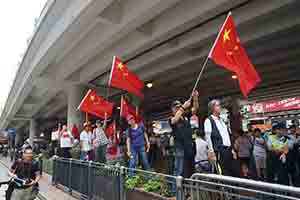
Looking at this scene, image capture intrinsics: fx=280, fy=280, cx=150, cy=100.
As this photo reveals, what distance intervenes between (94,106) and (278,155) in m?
6.33

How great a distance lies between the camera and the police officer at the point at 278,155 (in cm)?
760

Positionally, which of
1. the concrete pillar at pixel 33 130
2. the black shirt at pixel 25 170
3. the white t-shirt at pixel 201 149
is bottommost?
the black shirt at pixel 25 170

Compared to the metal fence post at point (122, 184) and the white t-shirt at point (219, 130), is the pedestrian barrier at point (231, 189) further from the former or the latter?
the metal fence post at point (122, 184)

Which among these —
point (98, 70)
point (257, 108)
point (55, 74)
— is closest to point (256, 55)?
point (98, 70)

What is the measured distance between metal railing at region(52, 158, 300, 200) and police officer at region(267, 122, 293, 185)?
4015mm

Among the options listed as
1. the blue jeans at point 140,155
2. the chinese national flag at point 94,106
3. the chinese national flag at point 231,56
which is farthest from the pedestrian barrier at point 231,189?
the chinese national flag at point 94,106

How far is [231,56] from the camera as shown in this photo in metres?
5.28

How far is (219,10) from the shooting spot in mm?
7992

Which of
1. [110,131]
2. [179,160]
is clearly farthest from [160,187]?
[110,131]

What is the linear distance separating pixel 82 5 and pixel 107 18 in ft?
2.82

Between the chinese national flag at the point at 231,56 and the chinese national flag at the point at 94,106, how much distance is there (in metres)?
6.20

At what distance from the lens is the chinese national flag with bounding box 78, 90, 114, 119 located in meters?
10.1

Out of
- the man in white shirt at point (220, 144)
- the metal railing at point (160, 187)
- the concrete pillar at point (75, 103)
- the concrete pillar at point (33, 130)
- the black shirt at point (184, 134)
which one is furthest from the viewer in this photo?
the concrete pillar at point (33, 130)

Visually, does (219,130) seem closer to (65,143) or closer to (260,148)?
(260,148)
